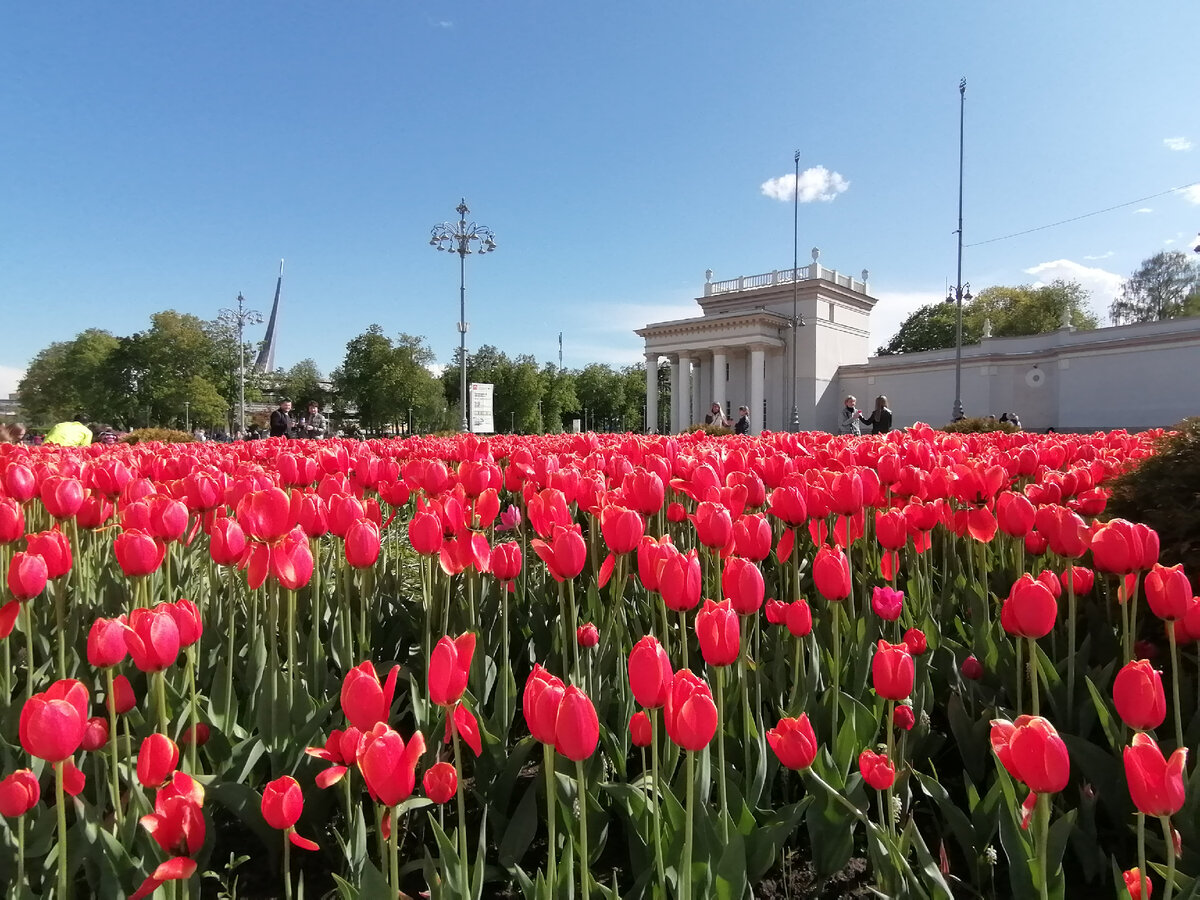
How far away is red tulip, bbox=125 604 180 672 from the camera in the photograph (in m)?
1.27

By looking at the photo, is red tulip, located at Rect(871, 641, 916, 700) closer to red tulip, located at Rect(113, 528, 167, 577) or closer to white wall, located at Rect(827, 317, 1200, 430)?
red tulip, located at Rect(113, 528, 167, 577)

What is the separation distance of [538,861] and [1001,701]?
4.24 ft

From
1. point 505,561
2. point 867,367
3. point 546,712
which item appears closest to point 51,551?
point 505,561

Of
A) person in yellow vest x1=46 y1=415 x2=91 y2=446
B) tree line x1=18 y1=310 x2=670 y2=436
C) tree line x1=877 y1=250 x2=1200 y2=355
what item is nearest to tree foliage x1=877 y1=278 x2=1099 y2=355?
tree line x1=877 y1=250 x2=1200 y2=355

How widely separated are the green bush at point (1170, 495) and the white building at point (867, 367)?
3835 cm

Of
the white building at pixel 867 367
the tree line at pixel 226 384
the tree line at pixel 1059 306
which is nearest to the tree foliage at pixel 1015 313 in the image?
the tree line at pixel 1059 306

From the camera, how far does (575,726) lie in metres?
0.97

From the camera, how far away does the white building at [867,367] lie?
1414 inches

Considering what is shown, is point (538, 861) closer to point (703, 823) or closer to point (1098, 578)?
point (703, 823)

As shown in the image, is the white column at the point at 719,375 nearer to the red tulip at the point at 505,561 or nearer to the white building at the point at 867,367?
the white building at the point at 867,367

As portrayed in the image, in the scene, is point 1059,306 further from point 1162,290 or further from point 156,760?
point 156,760

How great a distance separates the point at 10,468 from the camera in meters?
2.47

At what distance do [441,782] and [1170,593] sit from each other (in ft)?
4.63

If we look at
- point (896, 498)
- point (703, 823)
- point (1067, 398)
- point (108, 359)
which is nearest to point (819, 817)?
point (703, 823)
